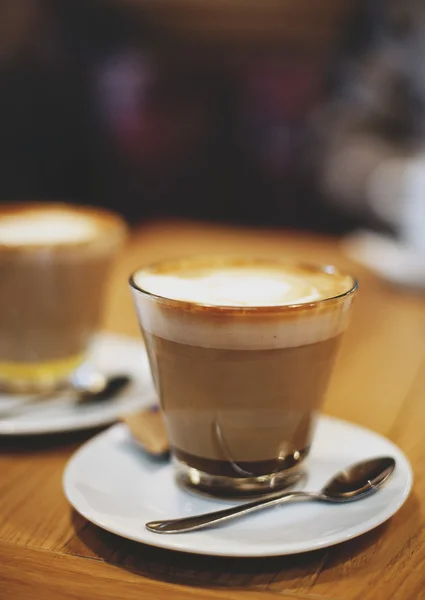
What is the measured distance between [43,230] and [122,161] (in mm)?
3546

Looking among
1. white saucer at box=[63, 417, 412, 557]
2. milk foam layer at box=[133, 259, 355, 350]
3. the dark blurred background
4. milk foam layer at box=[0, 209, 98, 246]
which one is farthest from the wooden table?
the dark blurred background

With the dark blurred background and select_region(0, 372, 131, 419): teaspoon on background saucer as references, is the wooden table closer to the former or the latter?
select_region(0, 372, 131, 419): teaspoon on background saucer

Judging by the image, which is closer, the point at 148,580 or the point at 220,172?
the point at 148,580

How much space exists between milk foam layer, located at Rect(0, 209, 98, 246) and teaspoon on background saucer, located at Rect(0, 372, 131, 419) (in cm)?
17

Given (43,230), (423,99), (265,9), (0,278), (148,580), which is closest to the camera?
(148,580)

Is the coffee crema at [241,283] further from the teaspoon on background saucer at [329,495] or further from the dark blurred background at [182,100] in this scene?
the dark blurred background at [182,100]

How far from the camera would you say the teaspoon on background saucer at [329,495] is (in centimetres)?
54

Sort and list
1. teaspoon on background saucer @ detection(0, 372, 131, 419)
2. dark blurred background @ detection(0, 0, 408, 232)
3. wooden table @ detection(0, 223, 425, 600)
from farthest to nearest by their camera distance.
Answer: dark blurred background @ detection(0, 0, 408, 232) < teaspoon on background saucer @ detection(0, 372, 131, 419) < wooden table @ detection(0, 223, 425, 600)

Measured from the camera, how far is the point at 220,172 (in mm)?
4523

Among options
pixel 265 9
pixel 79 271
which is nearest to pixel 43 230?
pixel 79 271

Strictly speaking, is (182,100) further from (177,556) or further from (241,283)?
(177,556)

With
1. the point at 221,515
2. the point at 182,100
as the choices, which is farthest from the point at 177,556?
the point at 182,100

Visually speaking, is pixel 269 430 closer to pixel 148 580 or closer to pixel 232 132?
pixel 148 580

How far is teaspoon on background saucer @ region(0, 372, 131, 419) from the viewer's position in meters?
0.81
